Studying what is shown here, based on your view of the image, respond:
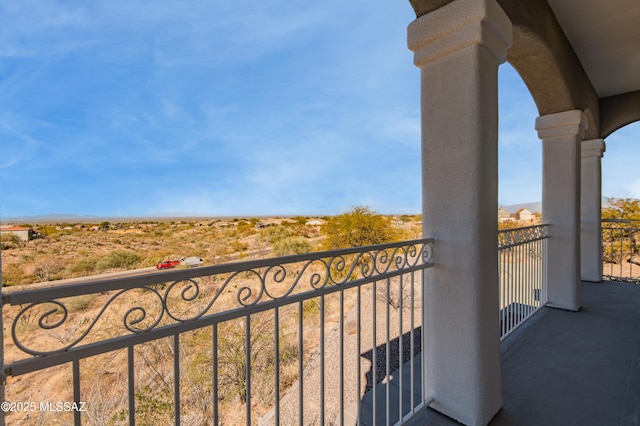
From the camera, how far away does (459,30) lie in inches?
61.2

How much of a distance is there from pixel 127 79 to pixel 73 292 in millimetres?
22424

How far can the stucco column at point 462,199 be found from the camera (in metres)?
1.52

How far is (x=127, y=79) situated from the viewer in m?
18.2

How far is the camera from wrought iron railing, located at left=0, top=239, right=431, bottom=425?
76cm

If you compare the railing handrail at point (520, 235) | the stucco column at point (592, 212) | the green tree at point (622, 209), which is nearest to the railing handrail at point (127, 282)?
the railing handrail at point (520, 235)

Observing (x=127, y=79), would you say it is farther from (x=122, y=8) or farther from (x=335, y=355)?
(x=335, y=355)

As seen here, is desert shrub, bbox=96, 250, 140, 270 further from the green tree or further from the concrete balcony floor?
the green tree

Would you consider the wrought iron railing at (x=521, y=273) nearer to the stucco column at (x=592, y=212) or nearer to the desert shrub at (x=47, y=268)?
the stucco column at (x=592, y=212)

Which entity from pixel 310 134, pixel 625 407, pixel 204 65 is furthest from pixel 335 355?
pixel 310 134

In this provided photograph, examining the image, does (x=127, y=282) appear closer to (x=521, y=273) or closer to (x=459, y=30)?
(x=459, y=30)

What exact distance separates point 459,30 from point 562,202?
2.67 m

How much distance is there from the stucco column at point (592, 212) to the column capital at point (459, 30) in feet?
13.2

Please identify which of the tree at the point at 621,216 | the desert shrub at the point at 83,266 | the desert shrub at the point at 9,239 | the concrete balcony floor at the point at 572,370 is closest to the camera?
the desert shrub at the point at 9,239

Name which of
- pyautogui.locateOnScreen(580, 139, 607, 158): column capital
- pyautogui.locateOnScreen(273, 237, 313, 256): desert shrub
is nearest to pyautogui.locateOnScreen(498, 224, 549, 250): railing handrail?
pyautogui.locateOnScreen(580, 139, 607, 158): column capital
